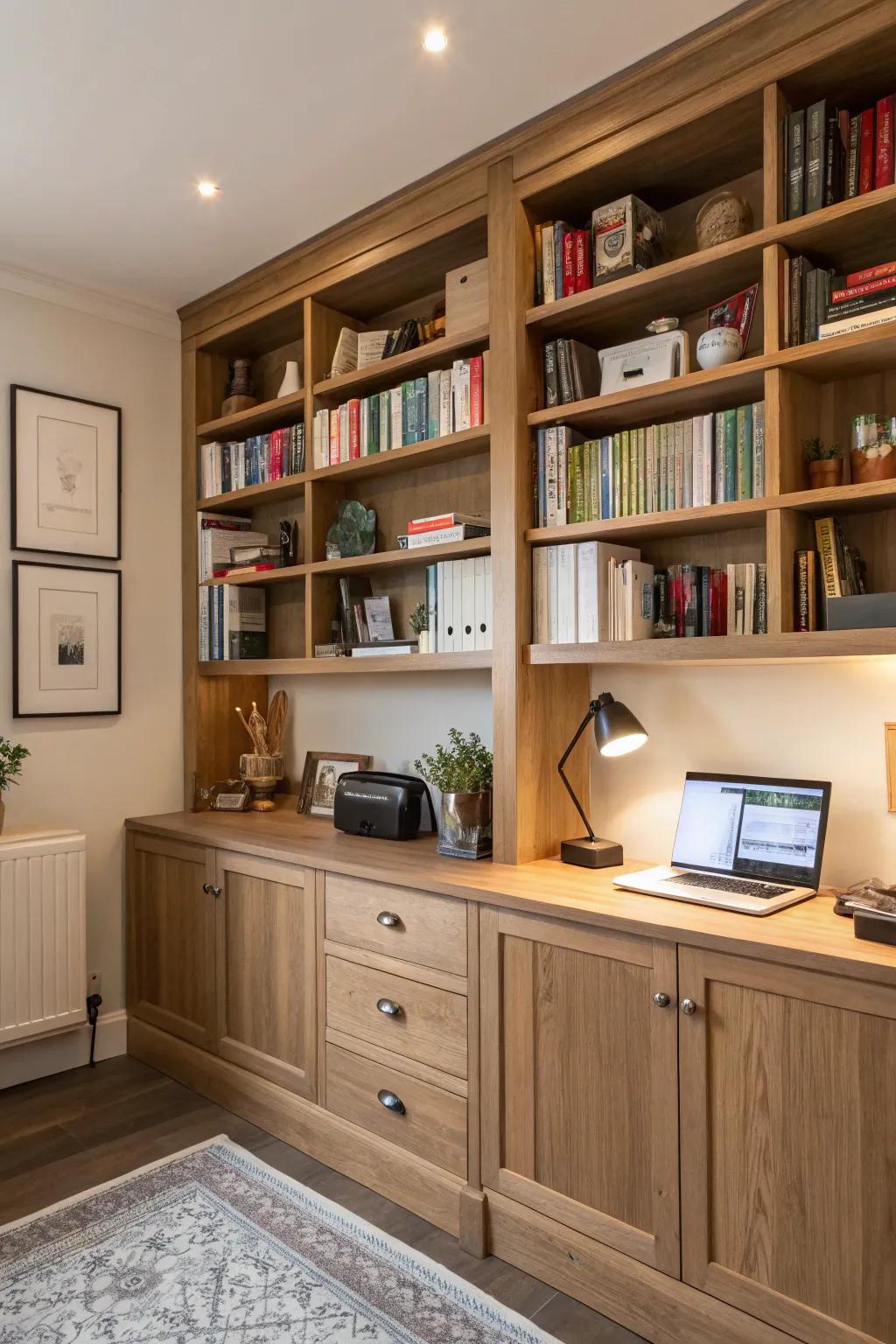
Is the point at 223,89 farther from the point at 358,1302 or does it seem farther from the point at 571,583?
the point at 358,1302

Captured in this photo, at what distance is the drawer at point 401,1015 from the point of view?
2176 mm

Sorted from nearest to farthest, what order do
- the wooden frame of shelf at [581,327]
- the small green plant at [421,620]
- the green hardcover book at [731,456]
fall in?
the wooden frame of shelf at [581,327], the green hardcover book at [731,456], the small green plant at [421,620]

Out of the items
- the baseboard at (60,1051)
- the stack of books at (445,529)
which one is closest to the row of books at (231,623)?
the stack of books at (445,529)

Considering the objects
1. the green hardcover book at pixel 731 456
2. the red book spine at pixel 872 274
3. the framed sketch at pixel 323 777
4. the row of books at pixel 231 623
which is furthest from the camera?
the row of books at pixel 231 623

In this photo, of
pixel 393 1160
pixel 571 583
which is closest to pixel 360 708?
pixel 571 583

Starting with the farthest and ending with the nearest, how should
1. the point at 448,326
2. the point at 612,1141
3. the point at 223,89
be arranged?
the point at 448,326
the point at 223,89
the point at 612,1141

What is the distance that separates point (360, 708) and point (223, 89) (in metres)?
1.85

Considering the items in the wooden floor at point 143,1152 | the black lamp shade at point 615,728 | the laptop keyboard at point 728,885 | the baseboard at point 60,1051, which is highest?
the black lamp shade at point 615,728

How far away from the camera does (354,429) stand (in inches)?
113

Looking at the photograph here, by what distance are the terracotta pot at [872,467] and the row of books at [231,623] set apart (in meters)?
2.19

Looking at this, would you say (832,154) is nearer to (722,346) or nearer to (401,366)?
(722,346)

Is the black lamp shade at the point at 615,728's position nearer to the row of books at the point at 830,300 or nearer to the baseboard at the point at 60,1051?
the row of books at the point at 830,300

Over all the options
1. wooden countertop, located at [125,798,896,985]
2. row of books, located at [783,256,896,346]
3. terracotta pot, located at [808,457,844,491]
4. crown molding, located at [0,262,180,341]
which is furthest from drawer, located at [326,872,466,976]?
Answer: crown molding, located at [0,262,180,341]

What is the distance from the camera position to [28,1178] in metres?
2.43
